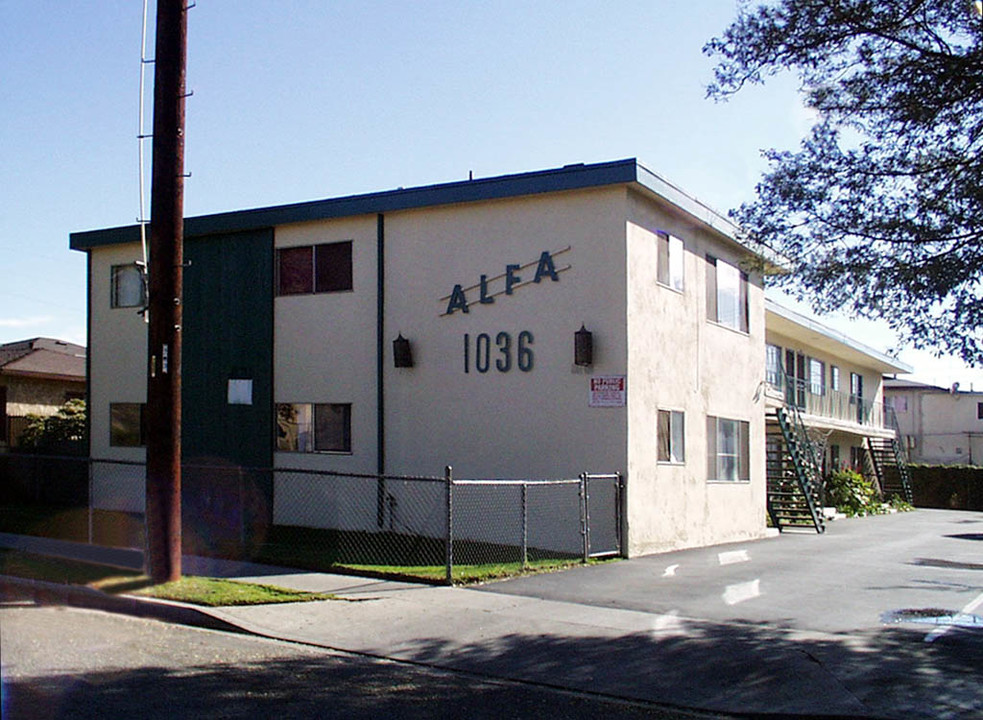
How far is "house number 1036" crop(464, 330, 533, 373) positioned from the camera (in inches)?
669

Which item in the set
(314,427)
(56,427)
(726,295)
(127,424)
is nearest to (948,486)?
(726,295)

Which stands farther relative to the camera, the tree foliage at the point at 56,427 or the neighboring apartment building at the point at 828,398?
the neighboring apartment building at the point at 828,398

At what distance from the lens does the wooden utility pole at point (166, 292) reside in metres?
11.3

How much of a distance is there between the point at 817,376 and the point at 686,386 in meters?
20.8

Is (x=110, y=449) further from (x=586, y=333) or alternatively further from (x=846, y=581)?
(x=846, y=581)

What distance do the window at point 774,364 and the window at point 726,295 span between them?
8.83 meters

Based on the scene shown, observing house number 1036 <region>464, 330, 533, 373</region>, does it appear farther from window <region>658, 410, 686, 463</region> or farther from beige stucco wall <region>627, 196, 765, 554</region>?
window <region>658, 410, 686, 463</region>

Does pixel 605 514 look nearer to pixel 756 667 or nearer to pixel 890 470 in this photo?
pixel 756 667

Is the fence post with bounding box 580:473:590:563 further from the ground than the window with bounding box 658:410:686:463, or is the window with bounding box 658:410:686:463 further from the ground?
the window with bounding box 658:410:686:463

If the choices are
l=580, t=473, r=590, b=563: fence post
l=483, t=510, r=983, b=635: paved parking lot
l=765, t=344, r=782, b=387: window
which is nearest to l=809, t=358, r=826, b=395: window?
l=765, t=344, r=782, b=387: window

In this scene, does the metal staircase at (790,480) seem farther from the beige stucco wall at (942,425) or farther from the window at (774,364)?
the beige stucco wall at (942,425)

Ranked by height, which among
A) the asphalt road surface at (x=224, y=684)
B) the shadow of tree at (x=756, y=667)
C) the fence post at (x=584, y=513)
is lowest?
the shadow of tree at (x=756, y=667)

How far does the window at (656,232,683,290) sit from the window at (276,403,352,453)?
6083 mm

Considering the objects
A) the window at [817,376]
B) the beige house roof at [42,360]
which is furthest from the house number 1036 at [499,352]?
the window at [817,376]
